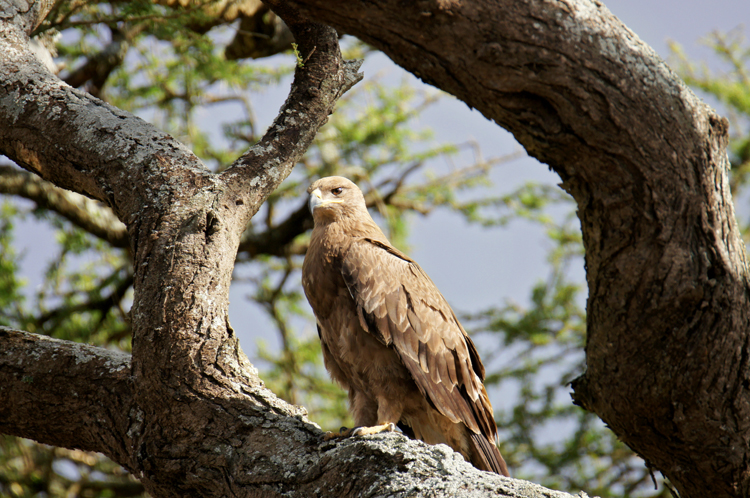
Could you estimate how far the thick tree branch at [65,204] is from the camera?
5637 millimetres

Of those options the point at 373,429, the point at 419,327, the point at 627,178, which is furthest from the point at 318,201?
the point at 627,178

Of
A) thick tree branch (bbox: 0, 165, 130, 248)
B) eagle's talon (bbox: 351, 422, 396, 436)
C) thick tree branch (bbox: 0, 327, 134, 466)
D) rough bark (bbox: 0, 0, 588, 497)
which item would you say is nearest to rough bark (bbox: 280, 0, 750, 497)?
rough bark (bbox: 0, 0, 588, 497)

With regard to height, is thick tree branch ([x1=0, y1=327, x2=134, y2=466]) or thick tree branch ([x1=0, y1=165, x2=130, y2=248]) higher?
thick tree branch ([x1=0, y1=165, x2=130, y2=248])

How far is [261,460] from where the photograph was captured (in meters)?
2.30

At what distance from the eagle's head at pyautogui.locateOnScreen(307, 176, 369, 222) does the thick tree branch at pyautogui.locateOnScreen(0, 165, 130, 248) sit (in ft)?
7.97

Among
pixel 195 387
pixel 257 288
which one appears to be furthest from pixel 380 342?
pixel 257 288

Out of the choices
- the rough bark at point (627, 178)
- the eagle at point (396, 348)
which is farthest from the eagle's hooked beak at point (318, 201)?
the rough bark at point (627, 178)

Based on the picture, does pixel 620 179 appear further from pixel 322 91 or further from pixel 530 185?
pixel 530 185

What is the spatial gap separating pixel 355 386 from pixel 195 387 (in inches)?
53.8

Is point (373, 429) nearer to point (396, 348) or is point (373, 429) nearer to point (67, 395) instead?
point (396, 348)

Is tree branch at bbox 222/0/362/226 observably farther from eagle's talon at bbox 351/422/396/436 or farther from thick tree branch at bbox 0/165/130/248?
thick tree branch at bbox 0/165/130/248

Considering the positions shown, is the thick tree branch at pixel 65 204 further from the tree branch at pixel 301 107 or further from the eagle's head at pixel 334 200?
the tree branch at pixel 301 107

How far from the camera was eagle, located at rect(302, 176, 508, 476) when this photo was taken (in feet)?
11.0

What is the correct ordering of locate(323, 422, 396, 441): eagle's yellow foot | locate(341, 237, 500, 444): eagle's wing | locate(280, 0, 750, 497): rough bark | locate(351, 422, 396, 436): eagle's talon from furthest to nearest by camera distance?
locate(341, 237, 500, 444): eagle's wing
locate(351, 422, 396, 436): eagle's talon
locate(323, 422, 396, 441): eagle's yellow foot
locate(280, 0, 750, 497): rough bark
